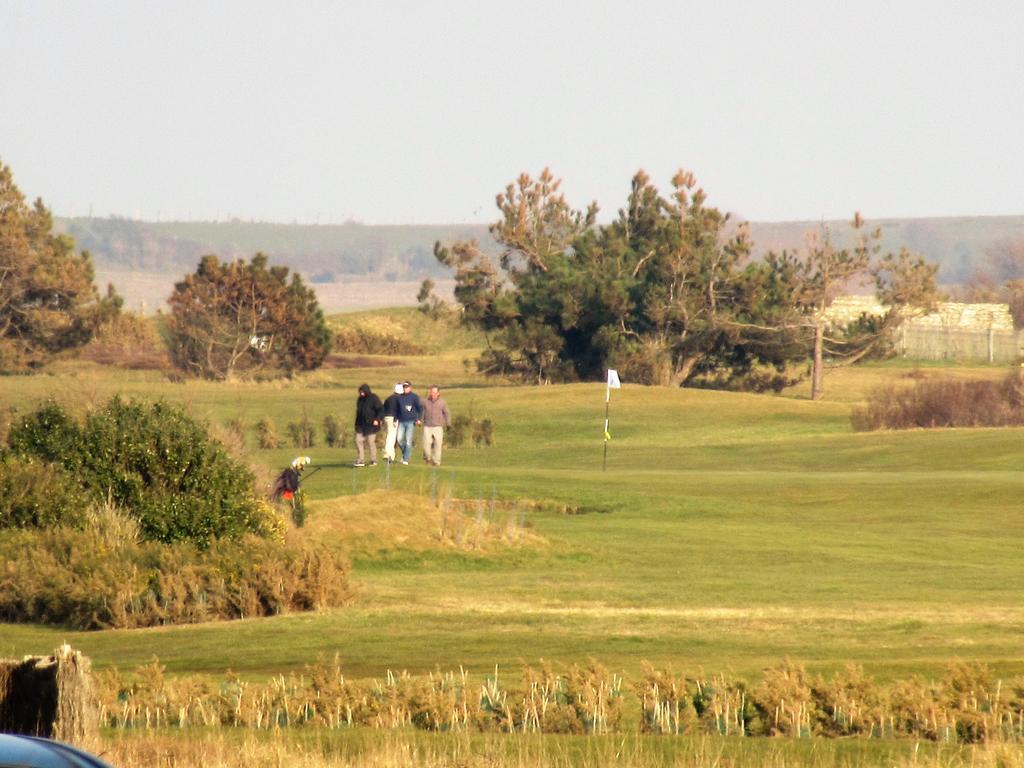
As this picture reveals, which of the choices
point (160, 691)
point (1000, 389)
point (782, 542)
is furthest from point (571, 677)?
point (1000, 389)

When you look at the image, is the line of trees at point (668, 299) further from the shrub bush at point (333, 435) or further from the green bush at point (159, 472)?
the green bush at point (159, 472)

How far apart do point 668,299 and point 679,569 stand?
155 ft

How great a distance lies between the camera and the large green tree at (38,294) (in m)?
76.2

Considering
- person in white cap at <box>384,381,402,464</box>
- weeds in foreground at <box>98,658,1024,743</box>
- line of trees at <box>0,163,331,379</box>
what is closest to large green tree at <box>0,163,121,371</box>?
line of trees at <box>0,163,331,379</box>

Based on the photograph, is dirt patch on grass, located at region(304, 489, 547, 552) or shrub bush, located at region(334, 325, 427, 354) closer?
dirt patch on grass, located at region(304, 489, 547, 552)

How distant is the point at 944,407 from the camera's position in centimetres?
5862

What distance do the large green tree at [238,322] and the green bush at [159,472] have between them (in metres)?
50.8

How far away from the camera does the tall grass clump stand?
58.0m

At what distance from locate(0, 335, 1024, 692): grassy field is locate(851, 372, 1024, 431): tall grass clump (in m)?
5.67

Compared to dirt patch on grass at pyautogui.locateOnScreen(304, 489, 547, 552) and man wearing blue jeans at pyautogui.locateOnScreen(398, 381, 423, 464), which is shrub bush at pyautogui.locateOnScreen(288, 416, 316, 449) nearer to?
man wearing blue jeans at pyautogui.locateOnScreen(398, 381, 423, 464)

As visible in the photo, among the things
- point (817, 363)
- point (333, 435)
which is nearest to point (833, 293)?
point (817, 363)

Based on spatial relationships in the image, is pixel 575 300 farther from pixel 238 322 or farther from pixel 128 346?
pixel 128 346

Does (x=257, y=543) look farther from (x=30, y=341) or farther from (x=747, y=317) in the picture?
(x=30, y=341)

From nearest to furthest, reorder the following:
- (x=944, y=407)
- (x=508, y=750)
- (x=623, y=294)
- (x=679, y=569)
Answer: (x=508, y=750) → (x=679, y=569) → (x=944, y=407) → (x=623, y=294)
